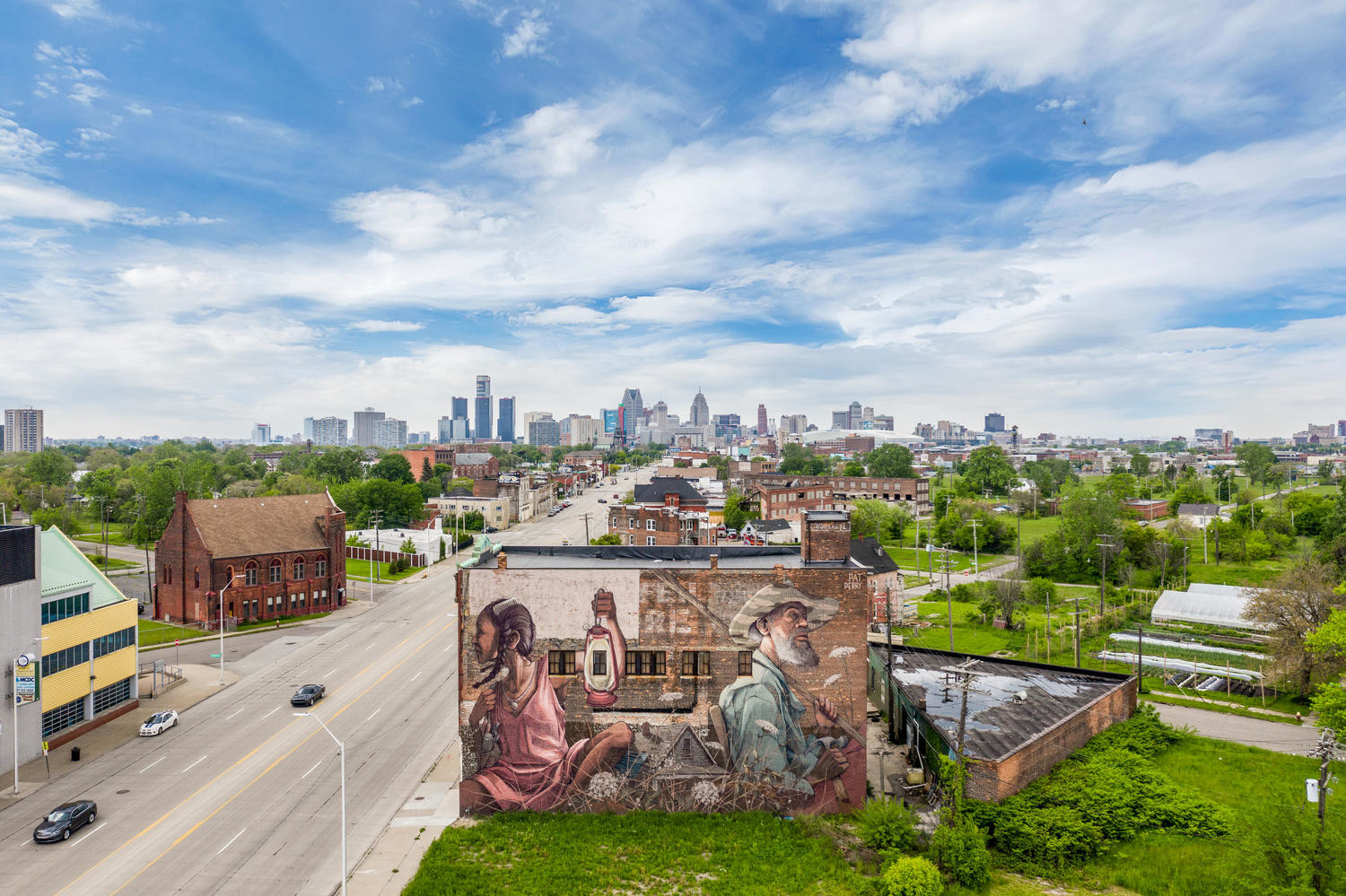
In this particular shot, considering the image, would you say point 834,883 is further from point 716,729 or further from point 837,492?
point 837,492

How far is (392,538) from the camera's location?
96.1 meters

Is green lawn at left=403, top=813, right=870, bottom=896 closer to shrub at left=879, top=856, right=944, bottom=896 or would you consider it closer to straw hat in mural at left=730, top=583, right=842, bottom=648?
shrub at left=879, top=856, right=944, bottom=896

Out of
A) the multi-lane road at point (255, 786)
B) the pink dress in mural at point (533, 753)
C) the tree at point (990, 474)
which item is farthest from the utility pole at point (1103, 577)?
the tree at point (990, 474)

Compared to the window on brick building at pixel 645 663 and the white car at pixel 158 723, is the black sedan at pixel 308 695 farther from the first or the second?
the window on brick building at pixel 645 663

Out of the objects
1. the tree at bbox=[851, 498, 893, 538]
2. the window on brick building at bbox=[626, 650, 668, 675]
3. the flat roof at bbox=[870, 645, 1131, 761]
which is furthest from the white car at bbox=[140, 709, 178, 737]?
the tree at bbox=[851, 498, 893, 538]

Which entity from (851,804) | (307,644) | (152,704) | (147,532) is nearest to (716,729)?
(851,804)

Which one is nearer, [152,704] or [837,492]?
[152,704]

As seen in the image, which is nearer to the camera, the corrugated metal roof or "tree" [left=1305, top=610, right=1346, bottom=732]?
"tree" [left=1305, top=610, right=1346, bottom=732]

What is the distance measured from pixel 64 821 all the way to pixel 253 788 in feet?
21.8

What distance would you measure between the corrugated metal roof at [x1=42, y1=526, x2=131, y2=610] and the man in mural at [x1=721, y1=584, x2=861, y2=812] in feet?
122

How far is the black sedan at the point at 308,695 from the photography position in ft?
139

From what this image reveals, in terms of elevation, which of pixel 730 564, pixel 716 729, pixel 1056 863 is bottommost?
pixel 1056 863

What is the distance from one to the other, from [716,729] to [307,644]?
42422 mm

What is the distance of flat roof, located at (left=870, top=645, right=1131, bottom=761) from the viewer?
31.3 meters
